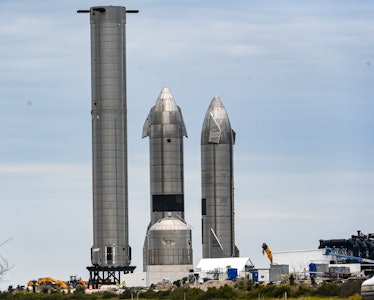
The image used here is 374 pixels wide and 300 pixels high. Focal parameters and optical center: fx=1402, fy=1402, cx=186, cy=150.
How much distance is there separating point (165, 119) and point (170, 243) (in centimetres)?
1528

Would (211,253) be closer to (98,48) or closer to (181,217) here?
(181,217)

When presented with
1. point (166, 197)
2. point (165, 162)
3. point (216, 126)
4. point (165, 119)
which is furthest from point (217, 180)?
point (165, 119)

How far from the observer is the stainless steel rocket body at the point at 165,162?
17250cm

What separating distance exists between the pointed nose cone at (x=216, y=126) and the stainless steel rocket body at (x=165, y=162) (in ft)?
16.1

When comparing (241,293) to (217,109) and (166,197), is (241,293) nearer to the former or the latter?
(166,197)

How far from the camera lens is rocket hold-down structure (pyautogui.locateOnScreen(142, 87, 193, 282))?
17138 centimetres

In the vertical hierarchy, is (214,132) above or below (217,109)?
below

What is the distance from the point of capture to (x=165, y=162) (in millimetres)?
172500

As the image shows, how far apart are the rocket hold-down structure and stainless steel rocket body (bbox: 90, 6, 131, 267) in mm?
3974

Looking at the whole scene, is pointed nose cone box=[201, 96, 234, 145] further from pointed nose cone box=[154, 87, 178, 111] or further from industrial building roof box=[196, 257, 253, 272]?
industrial building roof box=[196, 257, 253, 272]

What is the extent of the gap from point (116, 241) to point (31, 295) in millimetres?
16344

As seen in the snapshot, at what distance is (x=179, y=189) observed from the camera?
17350 centimetres

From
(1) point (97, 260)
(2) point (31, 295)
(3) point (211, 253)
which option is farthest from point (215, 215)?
(2) point (31, 295)

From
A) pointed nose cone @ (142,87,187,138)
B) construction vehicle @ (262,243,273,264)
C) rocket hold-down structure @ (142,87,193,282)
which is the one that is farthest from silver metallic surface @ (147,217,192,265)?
construction vehicle @ (262,243,273,264)
